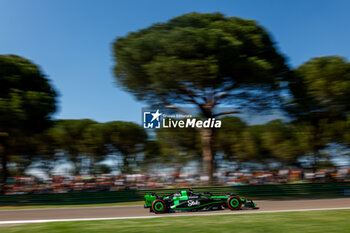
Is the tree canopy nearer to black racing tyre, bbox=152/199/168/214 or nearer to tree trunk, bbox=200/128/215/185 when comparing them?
tree trunk, bbox=200/128/215/185

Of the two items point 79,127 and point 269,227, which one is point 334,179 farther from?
point 79,127

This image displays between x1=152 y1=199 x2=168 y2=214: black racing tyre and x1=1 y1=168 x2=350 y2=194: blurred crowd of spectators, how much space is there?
654cm

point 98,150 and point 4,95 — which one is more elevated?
point 4,95

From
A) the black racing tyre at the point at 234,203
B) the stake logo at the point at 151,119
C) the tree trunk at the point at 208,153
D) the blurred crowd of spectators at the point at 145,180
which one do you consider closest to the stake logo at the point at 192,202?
the black racing tyre at the point at 234,203

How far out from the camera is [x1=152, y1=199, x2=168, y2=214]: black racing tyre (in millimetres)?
9297

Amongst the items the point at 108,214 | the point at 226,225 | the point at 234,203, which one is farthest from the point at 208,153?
the point at 226,225

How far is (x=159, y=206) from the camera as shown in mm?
9367

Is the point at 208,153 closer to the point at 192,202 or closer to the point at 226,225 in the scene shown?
the point at 192,202

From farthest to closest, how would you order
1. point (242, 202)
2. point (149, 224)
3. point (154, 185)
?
point (154, 185)
point (242, 202)
point (149, 224)

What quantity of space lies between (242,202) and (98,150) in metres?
13.4

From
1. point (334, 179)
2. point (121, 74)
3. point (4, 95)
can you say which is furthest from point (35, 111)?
point (334, 179)

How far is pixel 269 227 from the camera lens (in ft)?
20.3

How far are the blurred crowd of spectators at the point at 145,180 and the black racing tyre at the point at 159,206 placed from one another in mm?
6539

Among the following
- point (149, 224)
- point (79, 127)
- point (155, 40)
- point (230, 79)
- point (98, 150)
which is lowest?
point (149, 224)
